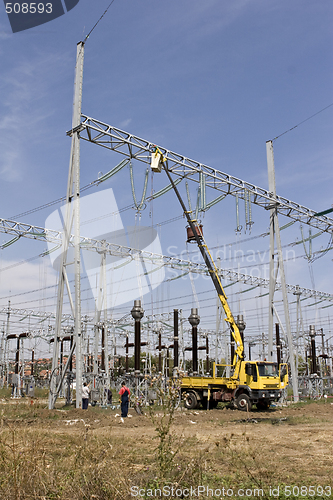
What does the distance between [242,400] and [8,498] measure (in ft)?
52.5

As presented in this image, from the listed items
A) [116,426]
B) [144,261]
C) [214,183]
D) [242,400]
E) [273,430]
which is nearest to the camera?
[273,430]

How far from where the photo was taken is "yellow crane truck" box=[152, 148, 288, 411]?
19609mm

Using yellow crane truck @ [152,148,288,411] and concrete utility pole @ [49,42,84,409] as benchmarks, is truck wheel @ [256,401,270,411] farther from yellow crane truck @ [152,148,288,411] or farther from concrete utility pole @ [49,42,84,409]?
concrete utility pole @ [49,42,84,409]

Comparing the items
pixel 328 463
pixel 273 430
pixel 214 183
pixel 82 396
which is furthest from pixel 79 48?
pixel 328 463

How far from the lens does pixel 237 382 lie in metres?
20.1

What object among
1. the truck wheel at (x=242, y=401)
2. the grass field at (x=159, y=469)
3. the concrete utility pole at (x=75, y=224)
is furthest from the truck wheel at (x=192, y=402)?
the grass field at (x=159, y=469)

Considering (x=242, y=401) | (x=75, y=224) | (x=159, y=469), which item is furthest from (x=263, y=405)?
(x=159, y=469)

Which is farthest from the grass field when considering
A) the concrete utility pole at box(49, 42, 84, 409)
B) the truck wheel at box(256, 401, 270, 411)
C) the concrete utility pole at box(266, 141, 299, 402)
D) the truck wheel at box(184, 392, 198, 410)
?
the concrete utility pole at box(266, 141, 299, 402)

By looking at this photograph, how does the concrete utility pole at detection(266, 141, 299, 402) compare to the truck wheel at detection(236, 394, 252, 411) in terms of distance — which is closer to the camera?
the truck wheel at detection(236, 394, 252, 411)

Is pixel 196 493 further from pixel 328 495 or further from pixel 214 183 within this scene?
pixel 214 183

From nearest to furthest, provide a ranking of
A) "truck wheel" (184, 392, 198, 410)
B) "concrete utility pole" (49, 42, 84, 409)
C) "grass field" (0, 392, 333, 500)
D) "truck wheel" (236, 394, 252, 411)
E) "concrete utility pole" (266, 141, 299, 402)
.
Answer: "grass field" (0, 392, 333, 500), "concrete utility pole" (49, 42, 84, 409), "truck wheel" (236, 394, 252, 411), "truck wheel" (184, 392, 198, 410), "concrete utility pole" (266, 141, 299, 402)

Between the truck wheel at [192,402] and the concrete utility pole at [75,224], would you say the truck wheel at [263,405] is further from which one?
the concrete utility pole at [75,224]

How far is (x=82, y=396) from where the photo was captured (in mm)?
18172

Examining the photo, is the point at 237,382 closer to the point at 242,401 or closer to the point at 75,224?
the point at 242,401
